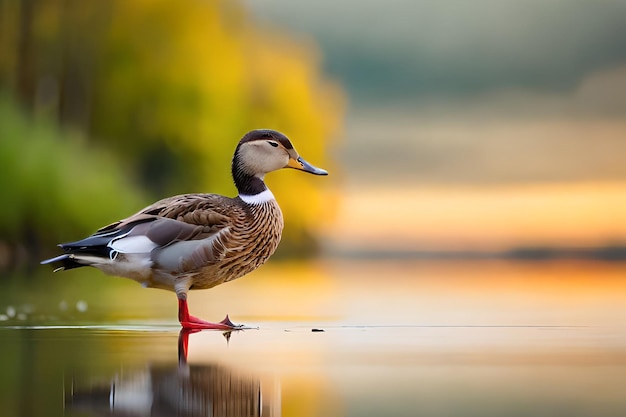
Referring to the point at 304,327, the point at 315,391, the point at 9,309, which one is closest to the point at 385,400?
the point at 315,391

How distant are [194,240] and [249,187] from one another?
0.71 meters

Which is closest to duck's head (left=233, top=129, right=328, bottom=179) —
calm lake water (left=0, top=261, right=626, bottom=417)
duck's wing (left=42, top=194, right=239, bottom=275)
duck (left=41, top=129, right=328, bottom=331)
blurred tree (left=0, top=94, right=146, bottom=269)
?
duck (left=41, top=129, right=328, bottom=331)

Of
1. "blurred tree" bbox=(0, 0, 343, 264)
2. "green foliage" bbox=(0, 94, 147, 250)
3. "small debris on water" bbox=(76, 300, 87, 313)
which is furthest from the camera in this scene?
"blurred tree" bbox=(0, 0, 343, 264)

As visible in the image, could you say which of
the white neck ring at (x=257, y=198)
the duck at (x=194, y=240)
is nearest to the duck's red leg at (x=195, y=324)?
the duck at (x=194, y=240)

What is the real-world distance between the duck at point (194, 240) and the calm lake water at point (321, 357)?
1.24ft

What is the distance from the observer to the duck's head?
301 inches

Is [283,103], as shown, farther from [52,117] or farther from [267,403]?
[267,403]

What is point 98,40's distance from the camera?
→ 2498 centimetres

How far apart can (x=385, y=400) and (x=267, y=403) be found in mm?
464

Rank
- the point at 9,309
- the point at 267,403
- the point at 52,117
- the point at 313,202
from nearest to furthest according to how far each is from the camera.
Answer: the point at 267,403 → the point at 9,309 → the point at 52,117 → the point at 313,202

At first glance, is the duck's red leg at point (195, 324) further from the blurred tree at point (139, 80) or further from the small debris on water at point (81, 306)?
the blurred tree at point (139, 80)

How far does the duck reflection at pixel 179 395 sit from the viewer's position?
3.90 m

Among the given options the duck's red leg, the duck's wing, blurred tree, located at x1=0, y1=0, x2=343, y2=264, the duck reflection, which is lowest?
the duck reflection

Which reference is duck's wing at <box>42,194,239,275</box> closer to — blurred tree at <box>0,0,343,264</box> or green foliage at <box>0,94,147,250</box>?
green foliage at <box>0,94,147,250</box>
